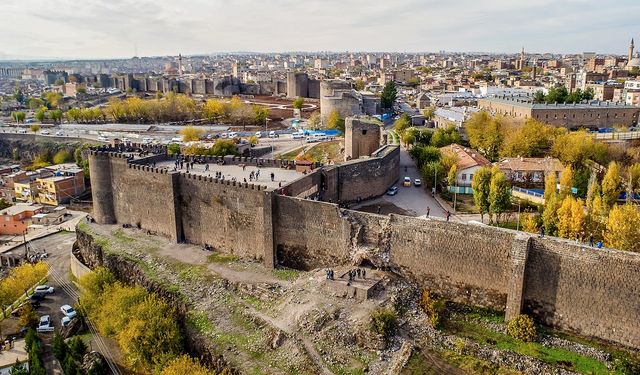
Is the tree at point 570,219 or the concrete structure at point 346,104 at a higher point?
the concrete structure at point 346,104

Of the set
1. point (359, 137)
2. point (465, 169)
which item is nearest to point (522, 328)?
point (465, 169)

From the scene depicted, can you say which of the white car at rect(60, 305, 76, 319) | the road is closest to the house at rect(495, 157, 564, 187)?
the road

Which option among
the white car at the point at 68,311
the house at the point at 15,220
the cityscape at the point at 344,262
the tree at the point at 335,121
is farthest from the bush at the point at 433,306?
the tree at the point at 335,121

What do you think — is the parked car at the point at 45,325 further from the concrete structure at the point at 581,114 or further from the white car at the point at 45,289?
the concrete structure at the point at 581,114

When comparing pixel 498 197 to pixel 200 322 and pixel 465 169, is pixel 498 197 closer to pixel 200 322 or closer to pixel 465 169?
pixel 465 169

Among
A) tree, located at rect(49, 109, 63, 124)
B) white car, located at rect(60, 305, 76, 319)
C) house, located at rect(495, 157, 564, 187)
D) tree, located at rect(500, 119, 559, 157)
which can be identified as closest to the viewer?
white car, located at rect(60, 305, 76, 319)

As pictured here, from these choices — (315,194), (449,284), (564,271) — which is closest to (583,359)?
(564,271)

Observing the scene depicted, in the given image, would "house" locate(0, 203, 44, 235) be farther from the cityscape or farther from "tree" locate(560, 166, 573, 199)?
"tree" locate(560, 166, 573, 199)
